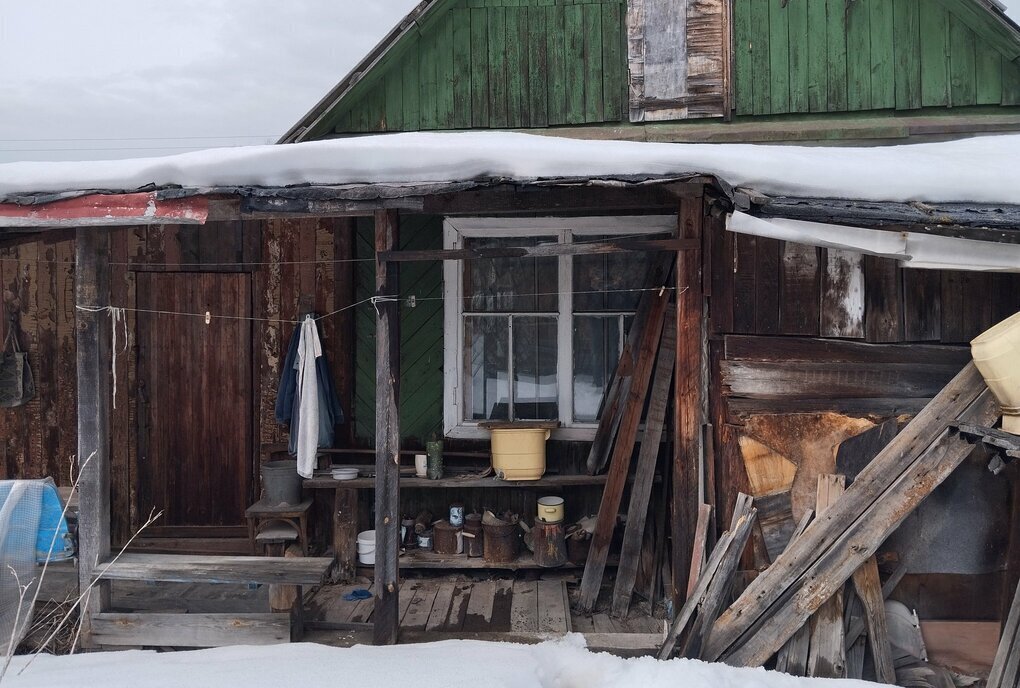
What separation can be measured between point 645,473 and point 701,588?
1.34 meters

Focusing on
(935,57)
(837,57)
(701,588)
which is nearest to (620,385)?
(701,588)

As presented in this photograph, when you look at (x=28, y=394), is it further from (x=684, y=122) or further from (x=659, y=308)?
(x=684, y=122)

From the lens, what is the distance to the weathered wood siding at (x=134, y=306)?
21.1 feet

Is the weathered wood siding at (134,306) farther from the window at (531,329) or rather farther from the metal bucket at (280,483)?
the window at (531,329)

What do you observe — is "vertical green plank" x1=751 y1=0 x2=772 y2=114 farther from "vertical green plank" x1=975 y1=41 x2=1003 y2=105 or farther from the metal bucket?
the metal bucket

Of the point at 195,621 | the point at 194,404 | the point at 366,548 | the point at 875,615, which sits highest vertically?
the point at 194,404

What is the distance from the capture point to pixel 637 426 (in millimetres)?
5465

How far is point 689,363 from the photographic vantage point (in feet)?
14.0

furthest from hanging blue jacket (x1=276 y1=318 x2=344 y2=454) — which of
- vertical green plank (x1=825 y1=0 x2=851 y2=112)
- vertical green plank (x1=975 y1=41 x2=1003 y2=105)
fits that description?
vertical green plank (x1=975 y1=41 x2=1003 y2=105)

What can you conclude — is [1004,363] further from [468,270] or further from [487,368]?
[468,270]

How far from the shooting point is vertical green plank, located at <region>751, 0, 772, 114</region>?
6352 mm

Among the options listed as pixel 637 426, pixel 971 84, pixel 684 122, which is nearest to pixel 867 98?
pixel 971 84

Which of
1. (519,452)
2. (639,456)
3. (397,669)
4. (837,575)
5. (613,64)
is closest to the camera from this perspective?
(397,669)

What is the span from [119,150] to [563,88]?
84.0m
